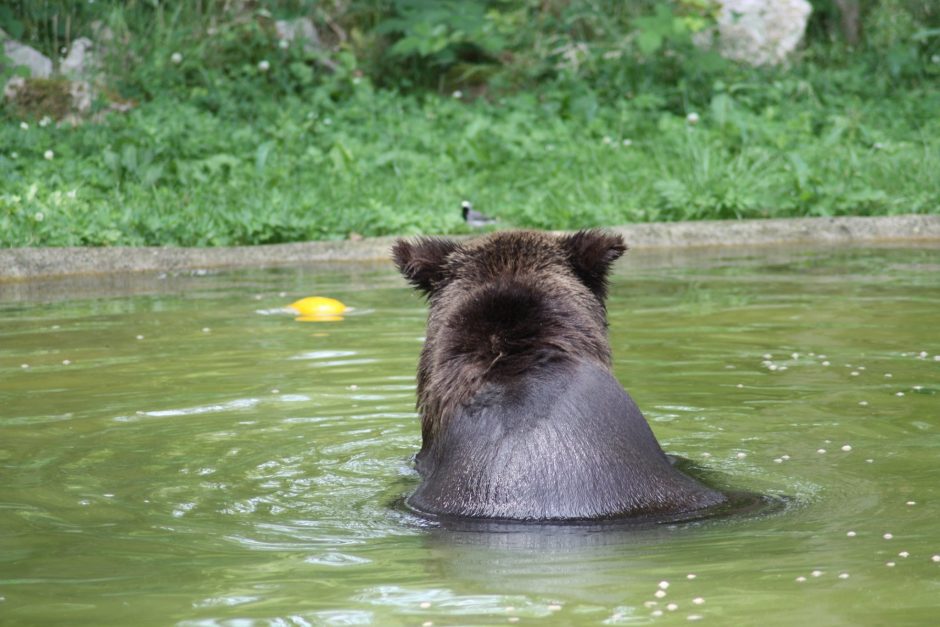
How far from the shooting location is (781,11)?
19469mm

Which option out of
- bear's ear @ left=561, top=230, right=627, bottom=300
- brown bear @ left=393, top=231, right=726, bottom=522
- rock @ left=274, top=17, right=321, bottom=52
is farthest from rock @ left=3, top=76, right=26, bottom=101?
bear's ear @ left=561, top=230, right=627, bottom=300

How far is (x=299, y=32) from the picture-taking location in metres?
18.8

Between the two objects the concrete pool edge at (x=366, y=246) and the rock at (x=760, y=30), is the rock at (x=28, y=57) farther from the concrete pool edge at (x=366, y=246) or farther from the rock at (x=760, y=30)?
the rock at (x=760, y=30)

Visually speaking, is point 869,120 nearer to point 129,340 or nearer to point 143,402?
point 129,340

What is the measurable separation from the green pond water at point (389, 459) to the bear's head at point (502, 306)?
18.9 inches

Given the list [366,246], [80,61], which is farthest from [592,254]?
[80,61]

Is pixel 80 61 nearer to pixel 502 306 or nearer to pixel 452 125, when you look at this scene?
pixel 452 125

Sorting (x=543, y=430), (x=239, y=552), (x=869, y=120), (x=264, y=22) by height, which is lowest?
(x=239, y=552)

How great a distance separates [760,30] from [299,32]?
6078mm

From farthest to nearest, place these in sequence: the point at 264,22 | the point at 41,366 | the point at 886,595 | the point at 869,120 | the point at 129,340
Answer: the point at 264,22 → the point at 869,120 → the point at 129,340 → the point at 41,366 → the point at 886,595

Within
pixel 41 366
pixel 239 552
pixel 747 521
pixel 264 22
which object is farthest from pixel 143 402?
pixel 264 22

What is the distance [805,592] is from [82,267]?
815cm

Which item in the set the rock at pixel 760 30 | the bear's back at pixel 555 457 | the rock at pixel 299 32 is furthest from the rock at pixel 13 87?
the bear's back at pixel 555 457

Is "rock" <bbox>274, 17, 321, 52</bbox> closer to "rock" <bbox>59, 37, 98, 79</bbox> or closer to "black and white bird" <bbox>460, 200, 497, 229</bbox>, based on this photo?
"rock" <bbox>59, 37, 98, 79</bbox>
